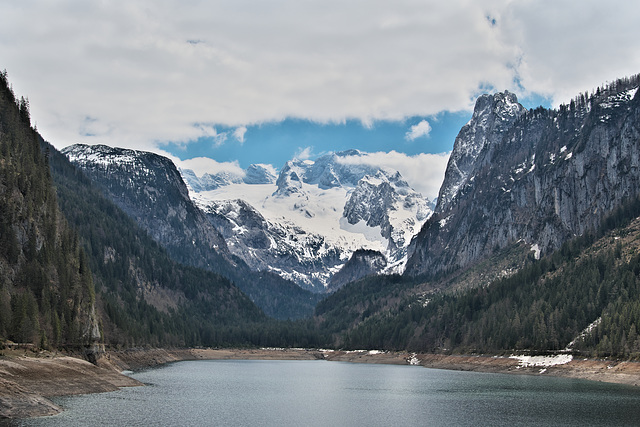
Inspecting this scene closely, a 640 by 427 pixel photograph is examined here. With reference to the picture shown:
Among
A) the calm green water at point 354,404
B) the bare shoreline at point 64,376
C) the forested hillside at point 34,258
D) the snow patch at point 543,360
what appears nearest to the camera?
the bare shoreline at point 64,376

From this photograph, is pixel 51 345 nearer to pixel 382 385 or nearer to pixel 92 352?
pixel 92 352

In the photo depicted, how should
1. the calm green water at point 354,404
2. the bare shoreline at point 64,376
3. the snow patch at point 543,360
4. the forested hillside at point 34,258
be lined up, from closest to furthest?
the bare shoreline at point 64,376 → the calm green water at point 354,404 → the forested hillside at point 34,258 → the snow patch at point 543,360

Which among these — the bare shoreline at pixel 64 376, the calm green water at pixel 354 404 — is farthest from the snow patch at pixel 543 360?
the calm green water at pixel 354 404

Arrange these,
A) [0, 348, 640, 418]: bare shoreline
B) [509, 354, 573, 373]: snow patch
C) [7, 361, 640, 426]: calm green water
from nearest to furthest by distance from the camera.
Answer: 1. [0, 348, 640, 418]: bare shoreline
2. [7, 361, 640, 426]: calm green water
3. [509, 354, 573, 373]: snow patch

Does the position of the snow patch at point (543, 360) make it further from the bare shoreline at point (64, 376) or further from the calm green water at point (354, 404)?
the calm green water at point (354, 404)

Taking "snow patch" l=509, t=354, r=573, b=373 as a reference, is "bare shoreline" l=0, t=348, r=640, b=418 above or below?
below

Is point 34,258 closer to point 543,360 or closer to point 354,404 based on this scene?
point 354,404

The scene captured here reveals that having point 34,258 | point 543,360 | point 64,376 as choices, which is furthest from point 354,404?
point 543,360

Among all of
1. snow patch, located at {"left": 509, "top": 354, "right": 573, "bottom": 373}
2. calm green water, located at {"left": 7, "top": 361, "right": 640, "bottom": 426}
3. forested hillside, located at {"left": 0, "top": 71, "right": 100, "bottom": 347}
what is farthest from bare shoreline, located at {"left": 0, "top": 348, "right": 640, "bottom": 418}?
forested hillside, located at {"left": 0, "top": 71, "right": 100, "bottom": 347}

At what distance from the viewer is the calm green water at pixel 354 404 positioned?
9425 centimetres

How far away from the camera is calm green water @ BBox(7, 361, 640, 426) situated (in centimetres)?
9425

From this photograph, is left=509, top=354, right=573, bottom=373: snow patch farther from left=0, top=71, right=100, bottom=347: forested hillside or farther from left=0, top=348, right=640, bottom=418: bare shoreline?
left=0, top=71, right=100, bottom=347: forested hillside

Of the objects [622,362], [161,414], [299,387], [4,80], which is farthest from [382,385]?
[4,80]

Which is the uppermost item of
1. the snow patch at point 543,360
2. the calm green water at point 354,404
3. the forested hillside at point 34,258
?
the forested hillside at point 34,258
